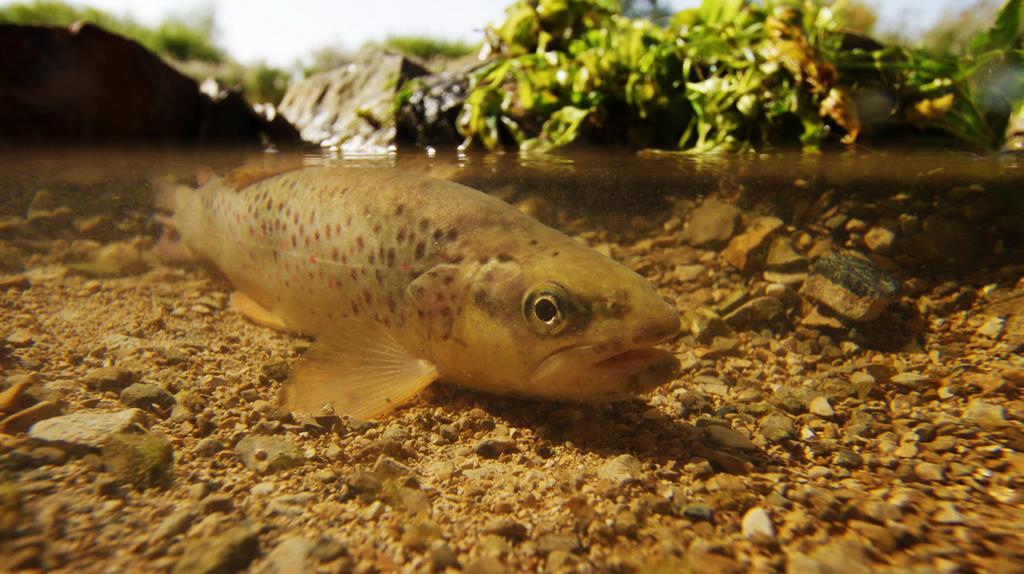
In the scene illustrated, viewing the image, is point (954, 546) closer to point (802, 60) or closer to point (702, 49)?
point (802, 60)

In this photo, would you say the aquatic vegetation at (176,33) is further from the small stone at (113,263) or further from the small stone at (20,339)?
the small stone at (20,339)

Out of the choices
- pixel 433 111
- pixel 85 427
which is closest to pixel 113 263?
pixel 85 427

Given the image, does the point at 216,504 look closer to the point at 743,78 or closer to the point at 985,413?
the point at 985,413

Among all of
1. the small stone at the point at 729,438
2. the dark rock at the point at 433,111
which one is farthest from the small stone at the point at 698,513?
the dark rock at the point at 433,111

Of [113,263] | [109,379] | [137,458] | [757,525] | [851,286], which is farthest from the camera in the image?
[113,263]

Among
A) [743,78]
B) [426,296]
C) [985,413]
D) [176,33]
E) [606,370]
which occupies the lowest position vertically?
[985,413]
